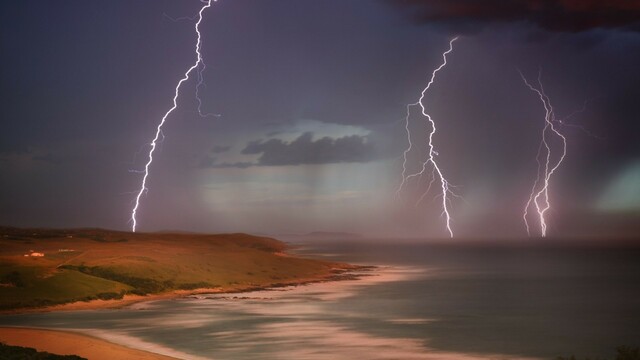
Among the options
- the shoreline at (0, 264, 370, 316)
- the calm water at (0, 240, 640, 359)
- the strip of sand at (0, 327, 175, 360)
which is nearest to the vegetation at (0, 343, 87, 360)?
the strip of sand at (0, 327, 175, 360)


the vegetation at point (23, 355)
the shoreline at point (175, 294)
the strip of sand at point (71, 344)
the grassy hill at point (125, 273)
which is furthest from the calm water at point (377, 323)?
the vegetation at point (23, 355)

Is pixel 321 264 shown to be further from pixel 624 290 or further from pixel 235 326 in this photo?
pixel 235 326

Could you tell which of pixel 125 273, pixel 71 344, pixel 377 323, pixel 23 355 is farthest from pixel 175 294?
pixel 23 355

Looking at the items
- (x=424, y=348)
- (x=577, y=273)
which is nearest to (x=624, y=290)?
(x=577, y=273)

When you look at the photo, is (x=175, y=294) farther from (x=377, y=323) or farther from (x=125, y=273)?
(x=377, y=323)

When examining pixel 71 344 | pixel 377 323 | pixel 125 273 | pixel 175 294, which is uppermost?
pixel 125 273
